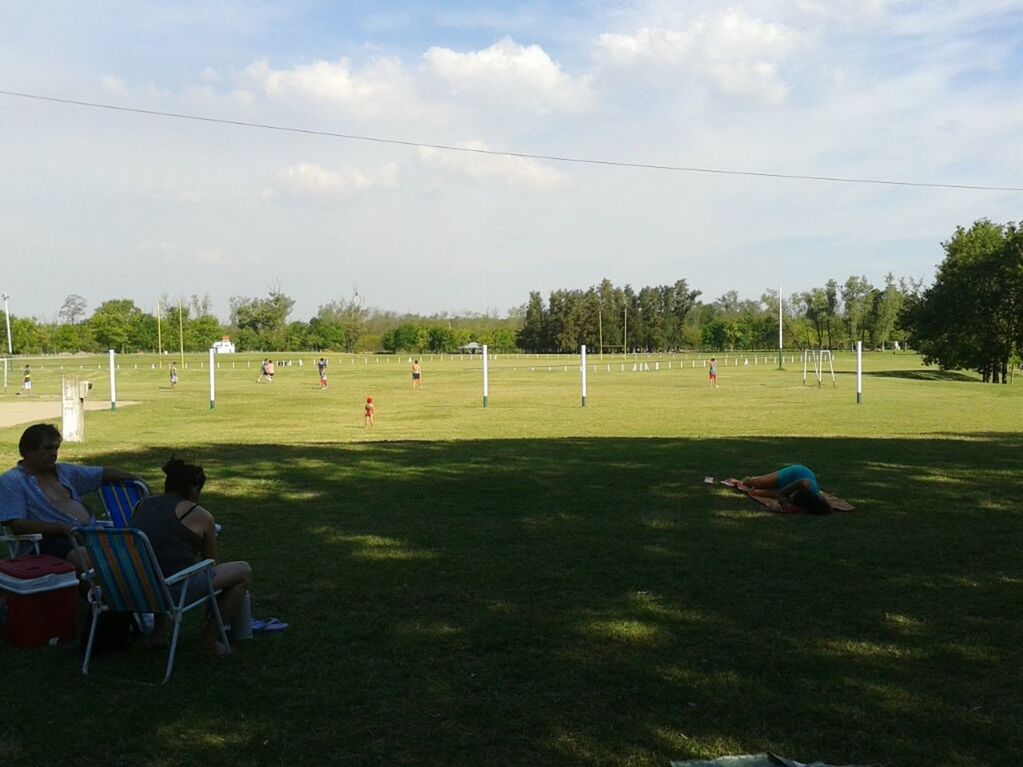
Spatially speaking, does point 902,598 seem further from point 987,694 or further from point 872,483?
point 872,483

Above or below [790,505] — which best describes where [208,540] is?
above

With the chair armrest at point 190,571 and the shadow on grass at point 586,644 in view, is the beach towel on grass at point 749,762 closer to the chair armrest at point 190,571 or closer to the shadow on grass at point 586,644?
the shadow on grass at point 586,644

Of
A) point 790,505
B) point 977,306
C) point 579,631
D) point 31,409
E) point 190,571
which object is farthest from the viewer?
point 977,306

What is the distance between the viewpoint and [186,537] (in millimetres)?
5477

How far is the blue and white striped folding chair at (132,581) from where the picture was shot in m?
4.95

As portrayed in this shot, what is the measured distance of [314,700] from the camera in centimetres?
477

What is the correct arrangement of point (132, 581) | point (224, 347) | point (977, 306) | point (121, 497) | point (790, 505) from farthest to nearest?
point (224, 347) < point (977, 306) < point (790, 505) < point (121, 497) < point (132, 581)

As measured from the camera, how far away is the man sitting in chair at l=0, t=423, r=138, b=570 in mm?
6043

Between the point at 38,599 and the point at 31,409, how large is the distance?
27.3m

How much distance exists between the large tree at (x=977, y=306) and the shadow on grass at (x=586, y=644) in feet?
172

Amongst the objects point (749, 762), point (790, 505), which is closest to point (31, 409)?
point (790, 505)

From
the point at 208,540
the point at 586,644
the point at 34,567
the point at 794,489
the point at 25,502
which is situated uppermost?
the point at 25,502

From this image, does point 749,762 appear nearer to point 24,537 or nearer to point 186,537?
point 186,537

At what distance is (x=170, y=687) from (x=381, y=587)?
7.24ft
